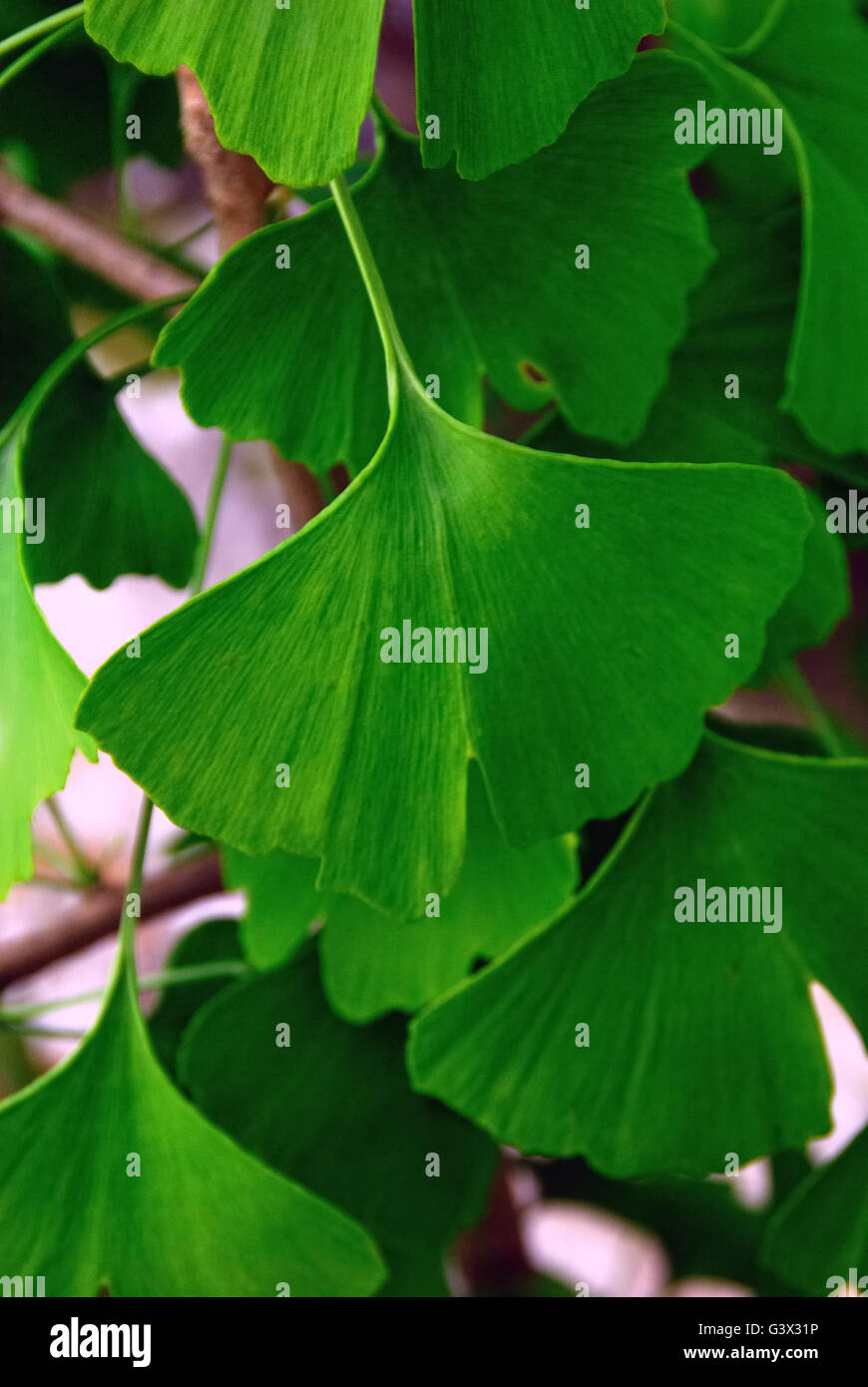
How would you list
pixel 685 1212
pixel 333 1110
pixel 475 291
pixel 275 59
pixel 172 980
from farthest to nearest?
pixel 685 1212, pixel 172 980, pixel 333 1110, pixel 475 291, pixel 275 59

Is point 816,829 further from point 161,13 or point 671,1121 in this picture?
point 161,13

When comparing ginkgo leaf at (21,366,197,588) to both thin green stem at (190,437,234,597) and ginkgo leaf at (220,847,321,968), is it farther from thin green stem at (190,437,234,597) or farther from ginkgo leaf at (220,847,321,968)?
ginkgo leaf at (220,847,321,968)

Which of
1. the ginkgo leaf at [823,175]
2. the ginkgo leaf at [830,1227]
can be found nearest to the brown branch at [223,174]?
the ginkgo leaf at [823,175]

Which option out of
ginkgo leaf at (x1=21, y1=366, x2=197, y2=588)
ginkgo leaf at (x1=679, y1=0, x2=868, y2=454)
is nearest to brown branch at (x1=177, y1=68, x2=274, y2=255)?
ginkgo leaf at (x1=21, y1=366, x2=197, y2=588)

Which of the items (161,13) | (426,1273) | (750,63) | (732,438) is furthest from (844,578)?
(426,1273)

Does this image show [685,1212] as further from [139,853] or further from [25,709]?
[25,709]

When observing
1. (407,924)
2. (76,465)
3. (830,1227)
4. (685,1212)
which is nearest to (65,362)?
(76,465)
